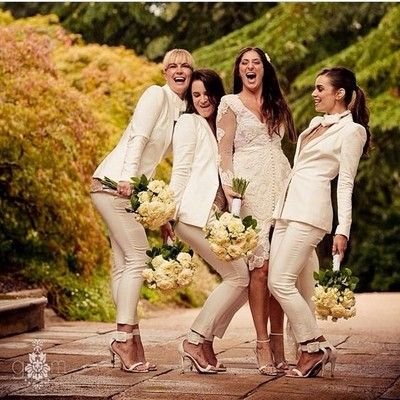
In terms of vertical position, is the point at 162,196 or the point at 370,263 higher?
the point at 162,196

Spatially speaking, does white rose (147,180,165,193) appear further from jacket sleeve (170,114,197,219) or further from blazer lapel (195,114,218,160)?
blazer lapel (195,114,218,160)

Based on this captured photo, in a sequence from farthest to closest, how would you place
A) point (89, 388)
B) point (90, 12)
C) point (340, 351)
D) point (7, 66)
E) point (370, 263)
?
point (90, 12)
point (370, 263)
point (7, 66)
point (340, 351)
point (89, 388)

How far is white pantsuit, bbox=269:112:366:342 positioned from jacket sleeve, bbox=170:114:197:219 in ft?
1.71

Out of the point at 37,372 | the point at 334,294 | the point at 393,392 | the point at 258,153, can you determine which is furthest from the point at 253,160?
the point at 37,372

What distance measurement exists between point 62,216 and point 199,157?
4505 mm

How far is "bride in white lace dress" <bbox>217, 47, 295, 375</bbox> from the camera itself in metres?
5.89

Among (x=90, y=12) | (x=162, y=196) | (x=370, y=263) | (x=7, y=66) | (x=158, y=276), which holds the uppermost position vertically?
(x=90, y=12)

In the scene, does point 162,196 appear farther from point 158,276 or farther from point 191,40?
point 191,40

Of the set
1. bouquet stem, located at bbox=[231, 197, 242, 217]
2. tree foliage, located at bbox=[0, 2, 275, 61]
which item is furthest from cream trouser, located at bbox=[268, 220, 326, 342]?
tree foliage, located at bbox=[0, 2, 275, 61]

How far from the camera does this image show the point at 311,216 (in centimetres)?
569

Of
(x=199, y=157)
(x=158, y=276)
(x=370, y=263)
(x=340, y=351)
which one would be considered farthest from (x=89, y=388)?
(x=370, y=263)

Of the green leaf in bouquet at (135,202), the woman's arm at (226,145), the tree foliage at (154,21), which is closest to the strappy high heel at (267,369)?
the woman's arm at (226,145)

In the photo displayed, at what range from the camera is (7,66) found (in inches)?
400

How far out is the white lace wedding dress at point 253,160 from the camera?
5906 mm
